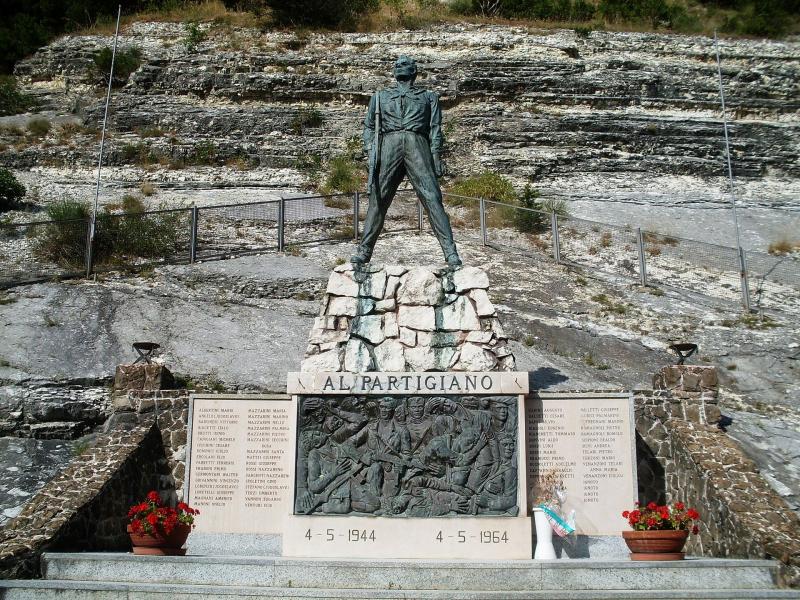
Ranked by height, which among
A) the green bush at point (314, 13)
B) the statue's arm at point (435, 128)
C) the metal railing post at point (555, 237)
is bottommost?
the statue's arm at point (435, 128)

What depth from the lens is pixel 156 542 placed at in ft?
31.4

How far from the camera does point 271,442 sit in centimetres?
1106

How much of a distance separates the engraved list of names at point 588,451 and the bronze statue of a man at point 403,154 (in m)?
2.31

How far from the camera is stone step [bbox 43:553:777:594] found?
8.40 metres

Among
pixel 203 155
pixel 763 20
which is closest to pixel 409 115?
pixel 203 155

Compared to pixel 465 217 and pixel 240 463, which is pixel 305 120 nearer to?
pixel 465 217

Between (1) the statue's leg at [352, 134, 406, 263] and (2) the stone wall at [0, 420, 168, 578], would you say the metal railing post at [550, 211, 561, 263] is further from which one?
(2) the stone wall at [0, 420, 168, 578]

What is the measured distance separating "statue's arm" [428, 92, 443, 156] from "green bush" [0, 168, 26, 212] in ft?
46.0

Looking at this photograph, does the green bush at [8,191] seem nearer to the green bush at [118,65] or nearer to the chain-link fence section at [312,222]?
the chain-link fence section at [312,222]

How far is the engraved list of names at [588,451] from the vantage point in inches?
416

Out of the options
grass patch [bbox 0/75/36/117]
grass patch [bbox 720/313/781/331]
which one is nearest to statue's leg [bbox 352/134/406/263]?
grass patch [bbox 720/313/781/331]

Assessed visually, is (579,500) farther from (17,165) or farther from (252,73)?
(252,73)

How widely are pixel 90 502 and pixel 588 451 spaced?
5.79m

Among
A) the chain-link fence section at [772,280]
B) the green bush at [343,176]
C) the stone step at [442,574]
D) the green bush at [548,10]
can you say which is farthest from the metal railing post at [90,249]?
the green bush at [548,10]
